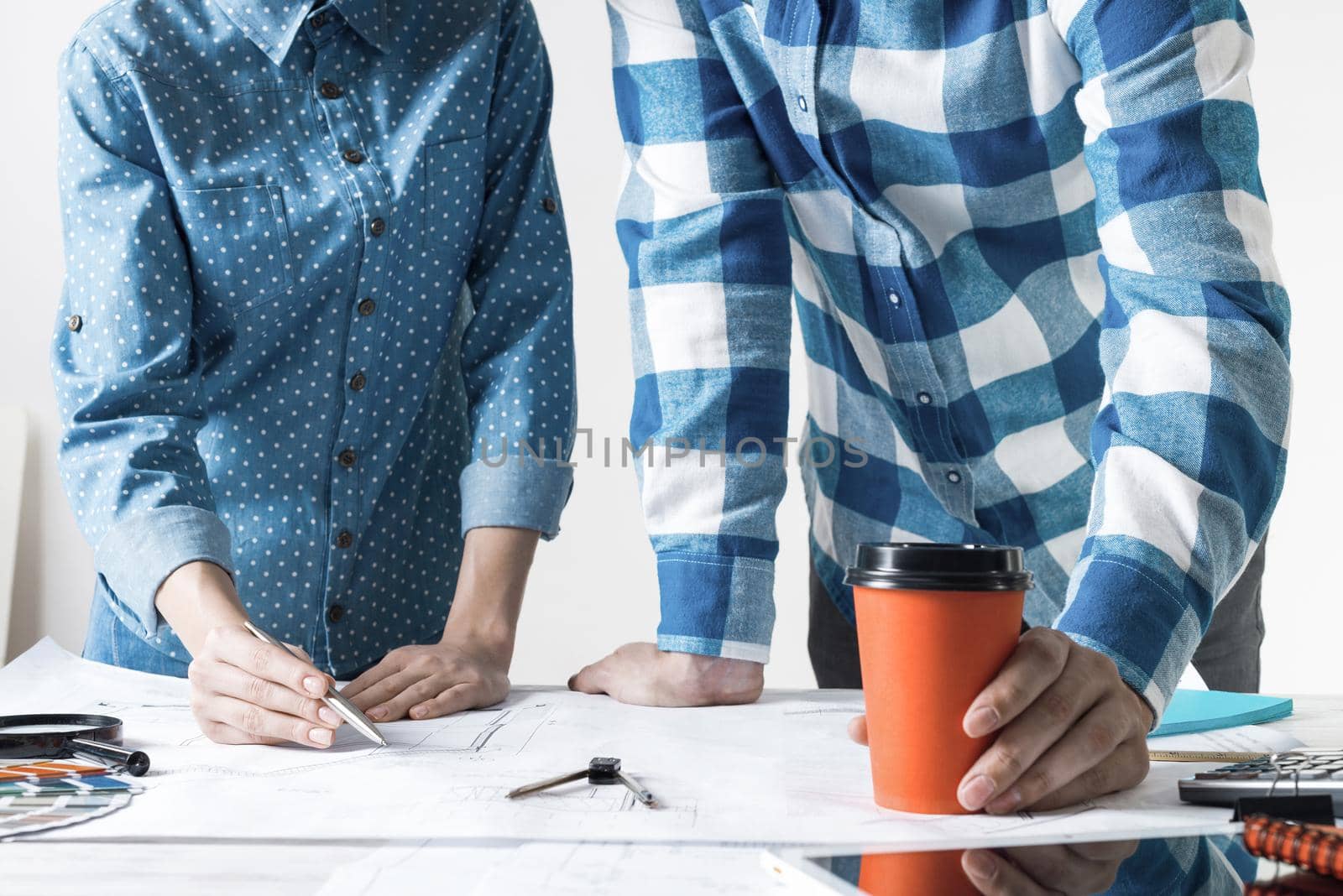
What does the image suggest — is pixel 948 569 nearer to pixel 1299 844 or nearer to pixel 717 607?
pixel 1299 844

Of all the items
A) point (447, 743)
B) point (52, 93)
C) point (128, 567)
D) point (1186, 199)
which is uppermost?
point (52, 93)

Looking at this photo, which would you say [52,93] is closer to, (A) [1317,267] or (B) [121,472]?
(B) [121,472]

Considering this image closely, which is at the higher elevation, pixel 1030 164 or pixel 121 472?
pixel 1030 164

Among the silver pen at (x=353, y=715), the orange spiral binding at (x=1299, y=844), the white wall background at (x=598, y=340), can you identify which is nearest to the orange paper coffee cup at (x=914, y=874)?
the orange spiral binding at (x=1299, y=844)

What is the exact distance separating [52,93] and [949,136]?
2.26 metres

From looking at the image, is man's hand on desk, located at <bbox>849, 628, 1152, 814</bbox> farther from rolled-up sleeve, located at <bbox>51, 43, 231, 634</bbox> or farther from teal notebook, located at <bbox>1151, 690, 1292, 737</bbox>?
rolled-up sleeve, located at <bbox>51, 43, 231, 634</bbox>

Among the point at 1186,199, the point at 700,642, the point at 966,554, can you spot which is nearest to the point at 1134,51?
the point at 1186,199

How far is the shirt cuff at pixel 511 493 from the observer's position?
3.67 feet

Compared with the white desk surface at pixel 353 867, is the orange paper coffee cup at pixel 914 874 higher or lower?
higher

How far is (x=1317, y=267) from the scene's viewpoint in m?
2.43

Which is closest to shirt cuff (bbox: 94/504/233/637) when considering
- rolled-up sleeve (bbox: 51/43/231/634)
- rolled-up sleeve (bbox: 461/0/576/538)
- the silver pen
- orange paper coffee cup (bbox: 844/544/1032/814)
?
rolled-up sleeve (bbox: 51/43/231/634)

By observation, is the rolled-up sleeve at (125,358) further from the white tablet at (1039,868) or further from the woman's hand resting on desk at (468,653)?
the white tablet at (1039,868)

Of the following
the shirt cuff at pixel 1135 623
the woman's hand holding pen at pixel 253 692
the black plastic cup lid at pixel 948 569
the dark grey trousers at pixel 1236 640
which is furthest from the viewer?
the dark grey trousers at pixel 1236 640

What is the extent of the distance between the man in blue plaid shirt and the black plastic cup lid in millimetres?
116
